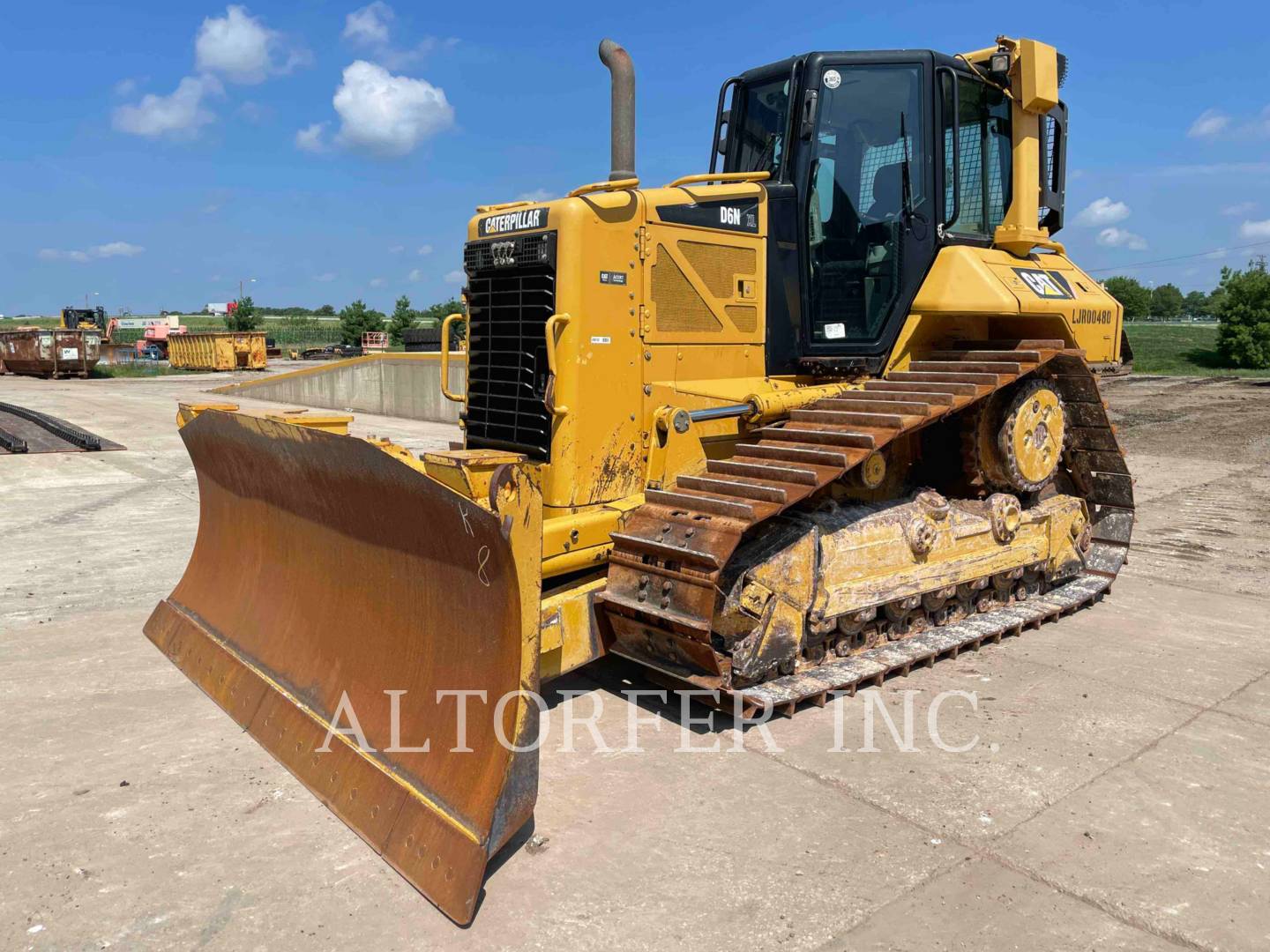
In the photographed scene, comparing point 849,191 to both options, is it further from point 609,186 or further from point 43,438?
point 43,438

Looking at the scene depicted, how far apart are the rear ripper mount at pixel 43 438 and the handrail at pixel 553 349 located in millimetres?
11878

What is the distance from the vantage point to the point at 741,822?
3.74 m

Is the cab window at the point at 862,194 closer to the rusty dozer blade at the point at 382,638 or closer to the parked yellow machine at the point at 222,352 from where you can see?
the rusty dozer blade at the point at 382,638

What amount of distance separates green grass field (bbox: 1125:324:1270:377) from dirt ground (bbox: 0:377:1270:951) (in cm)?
2592

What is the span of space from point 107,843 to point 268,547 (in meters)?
1.89

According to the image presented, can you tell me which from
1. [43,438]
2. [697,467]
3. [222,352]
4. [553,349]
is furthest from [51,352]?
[697,467]

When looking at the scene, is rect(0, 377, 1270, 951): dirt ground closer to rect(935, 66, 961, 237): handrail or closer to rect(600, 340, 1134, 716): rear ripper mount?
rect(600, 340, 1134, 716): rear ripper mount

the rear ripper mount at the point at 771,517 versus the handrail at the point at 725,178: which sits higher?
the handrail at the point at 725,178

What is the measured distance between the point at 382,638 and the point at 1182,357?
42.9 m

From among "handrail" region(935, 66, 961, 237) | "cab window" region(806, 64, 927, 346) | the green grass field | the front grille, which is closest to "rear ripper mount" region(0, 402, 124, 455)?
the front grille

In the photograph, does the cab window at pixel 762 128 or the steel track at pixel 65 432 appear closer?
the cab window at pixel 762 128

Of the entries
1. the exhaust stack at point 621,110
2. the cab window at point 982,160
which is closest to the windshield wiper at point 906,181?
the cab window at point 982,160

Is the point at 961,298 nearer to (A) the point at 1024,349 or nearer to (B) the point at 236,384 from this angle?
(A) the point at 1024,349

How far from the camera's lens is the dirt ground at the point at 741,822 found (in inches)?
122
